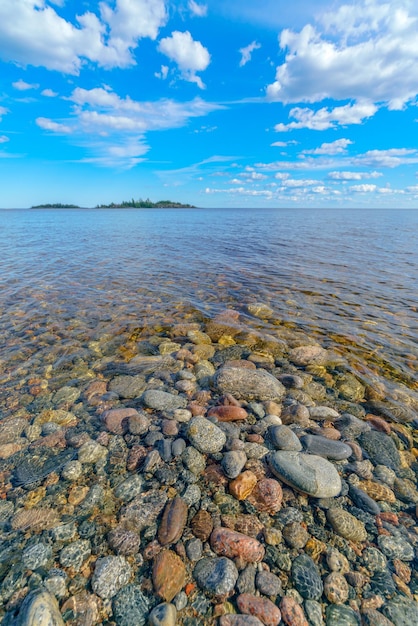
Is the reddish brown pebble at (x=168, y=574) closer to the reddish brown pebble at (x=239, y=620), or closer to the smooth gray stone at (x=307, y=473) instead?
the reddish brown pebble at (x=239, y=620)

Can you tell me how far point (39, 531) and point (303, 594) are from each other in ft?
8.89

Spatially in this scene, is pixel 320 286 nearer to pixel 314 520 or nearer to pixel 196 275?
pixel 196 275

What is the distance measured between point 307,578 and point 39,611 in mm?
2326

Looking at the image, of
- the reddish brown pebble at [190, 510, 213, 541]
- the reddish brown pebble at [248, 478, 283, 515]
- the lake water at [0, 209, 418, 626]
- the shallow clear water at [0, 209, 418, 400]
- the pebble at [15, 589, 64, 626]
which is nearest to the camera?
the pebble at [15, 589, 64, 626]

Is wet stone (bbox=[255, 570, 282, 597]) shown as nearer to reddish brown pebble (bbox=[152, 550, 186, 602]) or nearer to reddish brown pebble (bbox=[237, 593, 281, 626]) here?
reddish brown pebble (bbox=[237, 593, 281, 626])

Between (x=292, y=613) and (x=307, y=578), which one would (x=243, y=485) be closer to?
(x=307, y=578)

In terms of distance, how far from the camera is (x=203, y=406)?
5023 millimetres

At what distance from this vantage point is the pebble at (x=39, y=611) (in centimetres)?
216

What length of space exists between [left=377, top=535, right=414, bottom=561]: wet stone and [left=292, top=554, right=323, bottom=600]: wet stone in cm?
→ 80

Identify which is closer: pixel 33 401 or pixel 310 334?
pixel 33 401

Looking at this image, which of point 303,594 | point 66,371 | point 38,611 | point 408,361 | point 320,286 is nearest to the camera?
point 38,611

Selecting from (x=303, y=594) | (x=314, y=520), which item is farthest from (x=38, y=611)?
(x=314, y=520)

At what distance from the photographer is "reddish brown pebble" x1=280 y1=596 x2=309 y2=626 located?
2.30m

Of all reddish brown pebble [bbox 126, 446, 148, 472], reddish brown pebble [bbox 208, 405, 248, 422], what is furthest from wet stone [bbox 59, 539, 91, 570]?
reddish brown pebble [bbox 208, 405, 248, 422]
